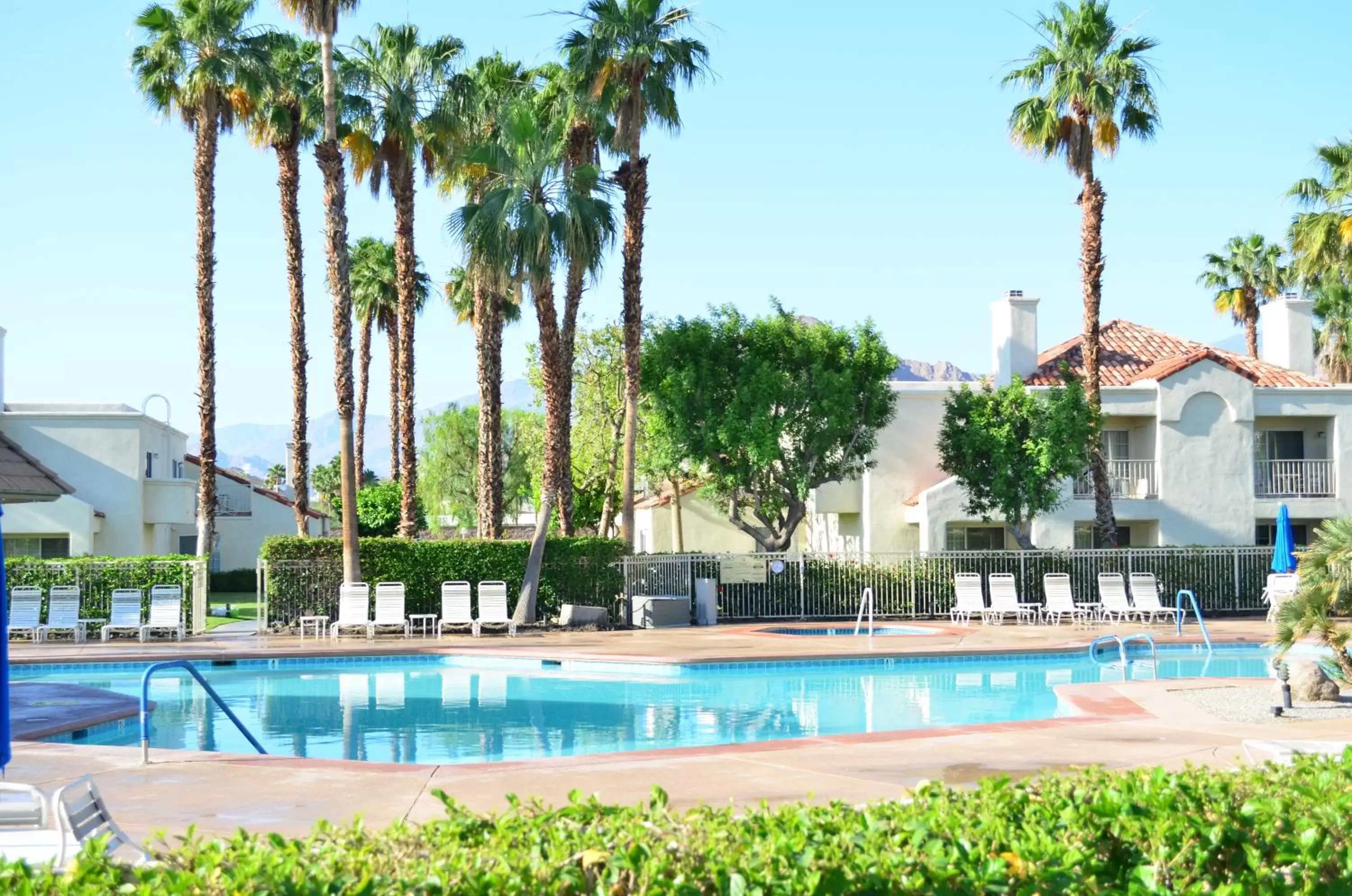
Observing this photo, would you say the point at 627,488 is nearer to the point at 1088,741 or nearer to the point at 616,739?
the point at 616,739

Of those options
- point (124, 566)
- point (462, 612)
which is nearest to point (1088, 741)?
point (462, 612)

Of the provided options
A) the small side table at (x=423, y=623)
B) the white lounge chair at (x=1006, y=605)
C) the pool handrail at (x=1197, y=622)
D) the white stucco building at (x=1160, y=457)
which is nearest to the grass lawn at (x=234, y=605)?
the small side table at (x=423, y=623)

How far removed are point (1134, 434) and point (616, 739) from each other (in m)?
24.9

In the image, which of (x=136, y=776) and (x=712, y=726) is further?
(x=712, y=726)

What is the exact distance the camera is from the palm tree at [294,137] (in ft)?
104

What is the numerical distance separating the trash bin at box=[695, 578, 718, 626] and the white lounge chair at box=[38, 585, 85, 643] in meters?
11.5

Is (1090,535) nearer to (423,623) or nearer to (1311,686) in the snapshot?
(423,623)

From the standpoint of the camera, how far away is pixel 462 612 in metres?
25.3

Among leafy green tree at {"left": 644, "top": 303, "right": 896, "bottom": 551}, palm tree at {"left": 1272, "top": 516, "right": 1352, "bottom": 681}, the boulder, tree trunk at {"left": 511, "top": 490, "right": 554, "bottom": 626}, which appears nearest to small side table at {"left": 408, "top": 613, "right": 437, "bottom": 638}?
tree trunk at {"left": 511, "top": 490, "right": 554, "bottom": 626}

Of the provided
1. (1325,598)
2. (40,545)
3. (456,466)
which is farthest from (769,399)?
(456,466)

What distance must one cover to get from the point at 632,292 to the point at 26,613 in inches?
510

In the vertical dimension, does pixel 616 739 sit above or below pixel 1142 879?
below

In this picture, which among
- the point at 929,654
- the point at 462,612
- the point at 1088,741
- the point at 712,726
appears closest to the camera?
the point at 1088,741

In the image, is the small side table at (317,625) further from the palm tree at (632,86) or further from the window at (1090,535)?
the window at (1090,535)
